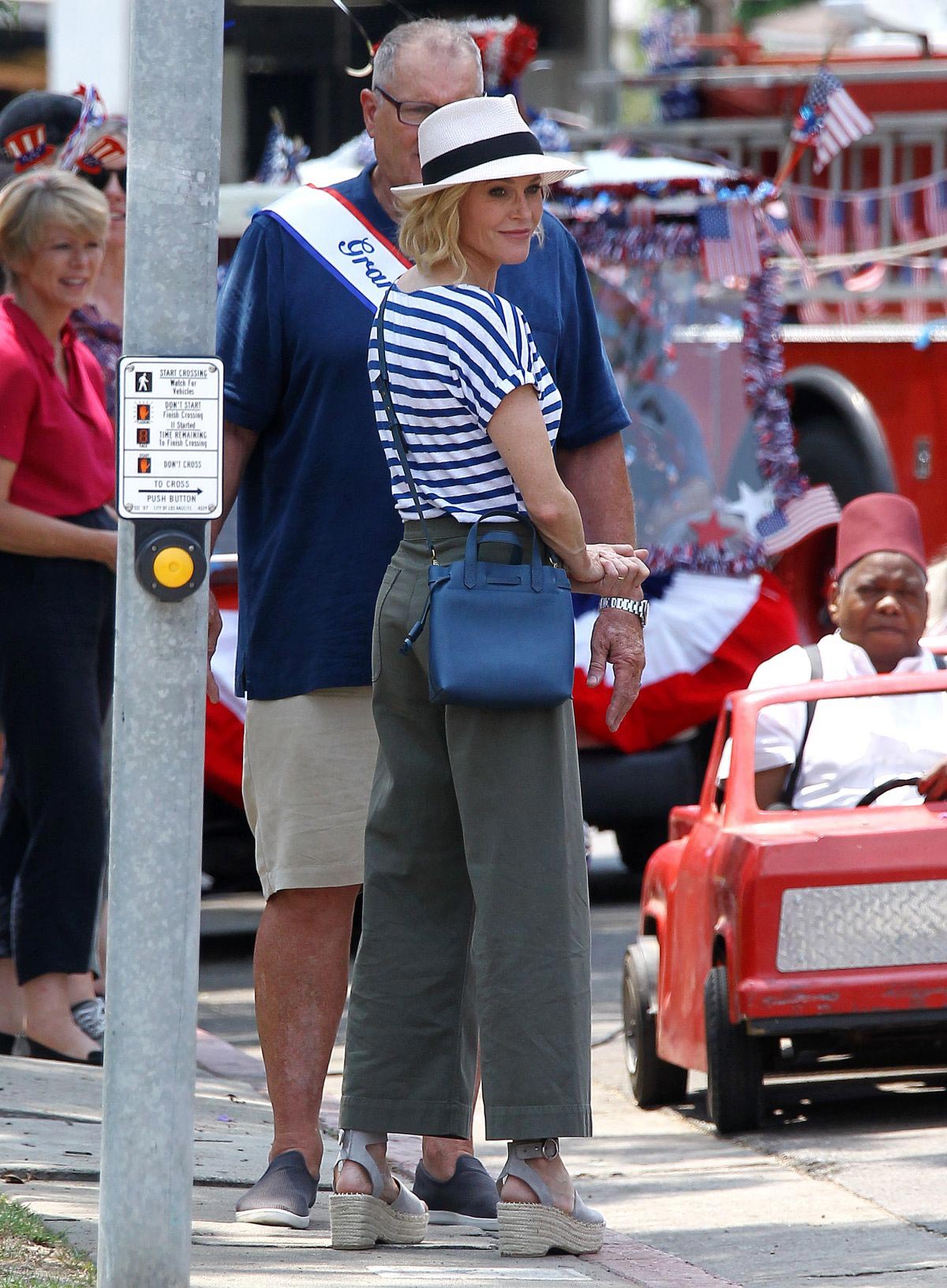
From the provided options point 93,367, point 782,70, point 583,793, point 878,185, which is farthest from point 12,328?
point 782,70

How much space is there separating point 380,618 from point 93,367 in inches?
99.8

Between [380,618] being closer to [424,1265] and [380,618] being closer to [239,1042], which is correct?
[424,1265]

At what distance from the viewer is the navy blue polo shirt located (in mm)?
4125

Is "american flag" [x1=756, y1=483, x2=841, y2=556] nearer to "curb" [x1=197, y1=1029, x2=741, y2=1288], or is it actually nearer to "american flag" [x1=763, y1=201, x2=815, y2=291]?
"american flag" [x1=763, y1=201, x2=815, y2=291]

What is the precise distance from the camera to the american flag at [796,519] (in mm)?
9273

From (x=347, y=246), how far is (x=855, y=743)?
6.76 feet

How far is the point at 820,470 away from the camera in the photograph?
38.5 ft

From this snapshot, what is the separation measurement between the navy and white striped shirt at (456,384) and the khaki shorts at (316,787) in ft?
1.79

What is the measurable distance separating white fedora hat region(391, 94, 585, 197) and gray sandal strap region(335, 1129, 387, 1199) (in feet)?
5.22

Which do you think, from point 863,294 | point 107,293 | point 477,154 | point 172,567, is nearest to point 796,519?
point 863,294

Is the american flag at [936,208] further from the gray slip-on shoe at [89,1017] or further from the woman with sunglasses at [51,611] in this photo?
the gray slip-on shoe at [89,1017]

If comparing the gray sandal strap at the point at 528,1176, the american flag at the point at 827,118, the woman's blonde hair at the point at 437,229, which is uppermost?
the american flag at the point at 827,118

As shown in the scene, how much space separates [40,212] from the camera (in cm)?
569

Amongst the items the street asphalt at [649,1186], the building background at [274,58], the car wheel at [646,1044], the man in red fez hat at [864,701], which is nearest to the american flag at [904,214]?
the building background at [274,58]
